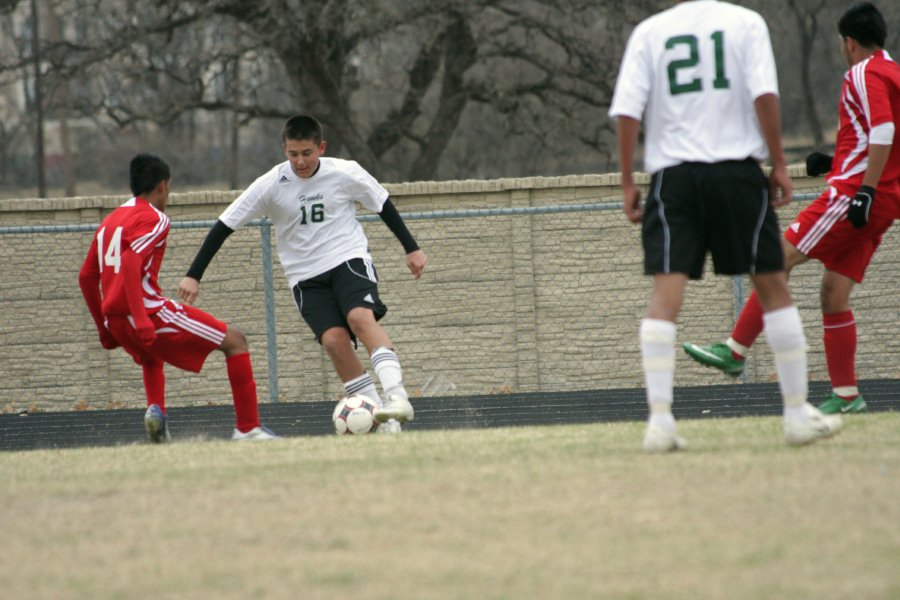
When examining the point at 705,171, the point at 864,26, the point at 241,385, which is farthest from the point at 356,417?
the point at 864,26

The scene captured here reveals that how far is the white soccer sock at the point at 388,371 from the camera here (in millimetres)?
7633

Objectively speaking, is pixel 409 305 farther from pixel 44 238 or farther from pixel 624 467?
pixel 624 467

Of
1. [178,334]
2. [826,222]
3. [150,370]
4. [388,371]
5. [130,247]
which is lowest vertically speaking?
[150,370]

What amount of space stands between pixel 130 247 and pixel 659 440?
3937 mm

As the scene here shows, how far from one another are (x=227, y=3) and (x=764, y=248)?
1684 centimetres

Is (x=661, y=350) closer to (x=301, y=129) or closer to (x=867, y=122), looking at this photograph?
(x=867, y=122)

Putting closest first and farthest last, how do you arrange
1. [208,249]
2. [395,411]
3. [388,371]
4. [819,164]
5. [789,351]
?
1. [789,351]
2. [395,411]
3. [819,164]
4. [388,371]
5. [208,249]

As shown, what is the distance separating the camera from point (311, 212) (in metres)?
8.04

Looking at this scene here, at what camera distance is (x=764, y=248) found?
5141 millimetres

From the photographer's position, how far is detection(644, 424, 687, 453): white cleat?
5.18 meters

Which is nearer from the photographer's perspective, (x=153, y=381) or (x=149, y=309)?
(x=149, y=309)

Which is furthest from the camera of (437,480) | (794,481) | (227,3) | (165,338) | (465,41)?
(465,41)

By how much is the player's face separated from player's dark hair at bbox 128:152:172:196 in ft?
2.60

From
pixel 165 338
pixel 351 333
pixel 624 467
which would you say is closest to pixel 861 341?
pixel 351 333
